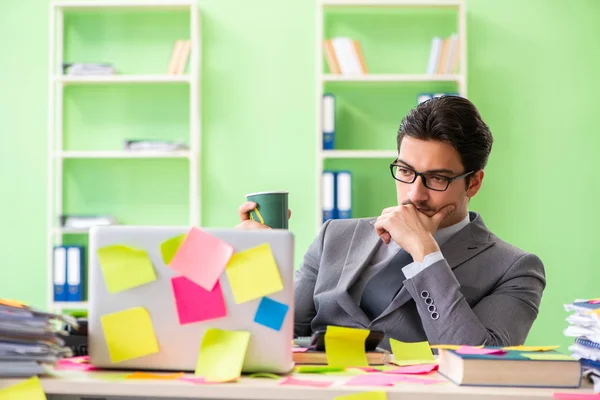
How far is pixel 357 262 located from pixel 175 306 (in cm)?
94

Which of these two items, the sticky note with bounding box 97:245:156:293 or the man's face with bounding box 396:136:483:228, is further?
the man's face with bounding box 396:136:483:228

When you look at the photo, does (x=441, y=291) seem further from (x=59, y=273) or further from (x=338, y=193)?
(x=59, y=273)

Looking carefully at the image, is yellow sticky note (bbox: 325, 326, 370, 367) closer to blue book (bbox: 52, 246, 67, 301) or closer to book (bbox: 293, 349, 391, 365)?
book (bbox: 293, 349, 391, 365)

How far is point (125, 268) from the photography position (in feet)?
3.88

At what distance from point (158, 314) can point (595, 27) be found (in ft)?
11.6

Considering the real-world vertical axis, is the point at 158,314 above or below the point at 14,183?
below

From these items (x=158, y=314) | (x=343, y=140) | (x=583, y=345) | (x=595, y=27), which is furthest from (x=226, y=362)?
(x=595, y=27)

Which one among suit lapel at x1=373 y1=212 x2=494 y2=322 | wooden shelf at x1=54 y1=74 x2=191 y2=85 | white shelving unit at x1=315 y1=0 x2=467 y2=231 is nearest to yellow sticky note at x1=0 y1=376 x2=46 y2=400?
suit lapel at x1=373 y1=212 x2=494 y2=322

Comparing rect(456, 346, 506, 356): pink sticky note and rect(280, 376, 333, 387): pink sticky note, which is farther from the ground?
rect(456, 346, 506, 356): pink sticky note

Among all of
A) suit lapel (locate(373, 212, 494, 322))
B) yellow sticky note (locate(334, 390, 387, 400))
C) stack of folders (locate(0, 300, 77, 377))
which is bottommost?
yellow sticky note (locate(334, 390, 387, 400))

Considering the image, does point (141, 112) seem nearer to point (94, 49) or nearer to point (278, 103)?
point (94, 49)

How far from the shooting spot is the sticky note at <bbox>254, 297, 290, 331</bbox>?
3.88 ft

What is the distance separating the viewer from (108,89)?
4.14m

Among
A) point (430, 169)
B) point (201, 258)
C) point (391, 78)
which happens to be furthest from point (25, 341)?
point (391, 78)
